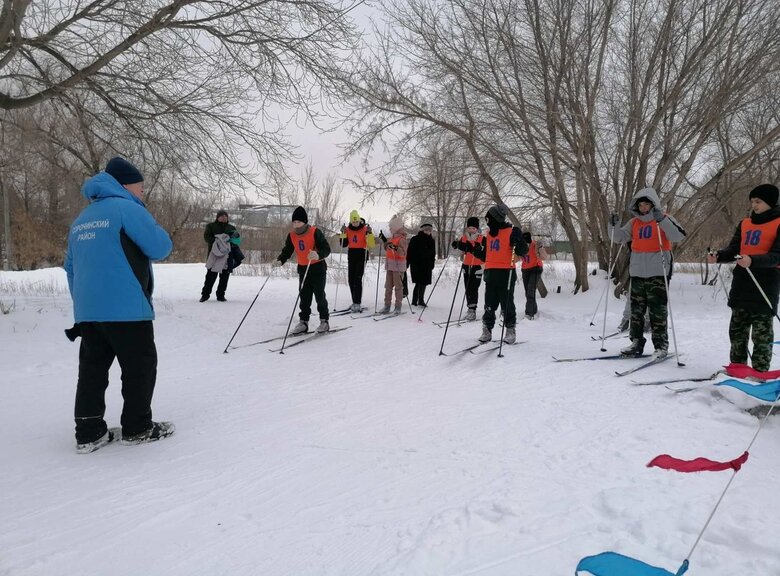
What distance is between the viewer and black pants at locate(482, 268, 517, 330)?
6.59 metres

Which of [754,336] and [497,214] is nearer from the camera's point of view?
[754,336]

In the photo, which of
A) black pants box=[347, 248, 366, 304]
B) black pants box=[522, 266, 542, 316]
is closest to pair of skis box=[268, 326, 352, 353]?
black pants box=[347, 248, 366, 304]

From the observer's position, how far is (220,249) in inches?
352

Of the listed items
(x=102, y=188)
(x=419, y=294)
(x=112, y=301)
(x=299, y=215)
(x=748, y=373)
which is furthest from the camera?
(x=419, y=294)

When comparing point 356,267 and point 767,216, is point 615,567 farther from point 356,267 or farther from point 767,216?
point 356,267

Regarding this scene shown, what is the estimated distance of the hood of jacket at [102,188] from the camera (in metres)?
3.23

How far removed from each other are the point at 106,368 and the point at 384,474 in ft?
6.59

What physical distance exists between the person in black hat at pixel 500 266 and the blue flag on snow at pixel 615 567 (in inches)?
193

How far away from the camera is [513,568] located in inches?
79.0

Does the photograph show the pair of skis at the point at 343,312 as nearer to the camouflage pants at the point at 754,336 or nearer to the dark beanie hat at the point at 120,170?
the dark beanie hat at the point at 120,170

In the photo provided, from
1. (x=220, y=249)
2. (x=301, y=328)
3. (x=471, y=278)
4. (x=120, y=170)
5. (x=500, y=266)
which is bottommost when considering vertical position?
(x=301, y=328)

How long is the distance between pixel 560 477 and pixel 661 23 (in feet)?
35.0

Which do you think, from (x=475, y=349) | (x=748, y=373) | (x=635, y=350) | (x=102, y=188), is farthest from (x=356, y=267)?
(x=748, y=373)

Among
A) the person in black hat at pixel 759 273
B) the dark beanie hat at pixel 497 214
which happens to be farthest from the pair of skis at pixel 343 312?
the person in black hat at pixel 759 273
